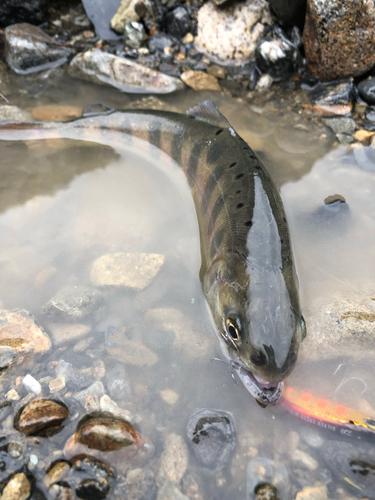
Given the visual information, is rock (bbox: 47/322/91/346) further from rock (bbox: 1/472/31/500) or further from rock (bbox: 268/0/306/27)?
rock (bbox: 268/0/306/27)

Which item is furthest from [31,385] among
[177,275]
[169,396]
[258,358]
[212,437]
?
[258,358]

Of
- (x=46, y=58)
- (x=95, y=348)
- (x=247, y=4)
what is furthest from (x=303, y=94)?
(x=95, y=348)

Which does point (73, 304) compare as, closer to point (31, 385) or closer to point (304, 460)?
point (31, 385)

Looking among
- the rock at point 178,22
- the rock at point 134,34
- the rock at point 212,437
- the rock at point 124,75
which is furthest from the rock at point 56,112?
the rock at point 212,437

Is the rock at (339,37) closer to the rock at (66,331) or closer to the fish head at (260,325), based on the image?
the fish head at (260,325)

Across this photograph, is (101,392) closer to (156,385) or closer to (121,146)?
(156,385)

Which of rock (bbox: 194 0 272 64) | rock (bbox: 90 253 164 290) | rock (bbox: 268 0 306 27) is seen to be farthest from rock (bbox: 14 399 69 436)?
rock (bbox: 268 0 306 27)
